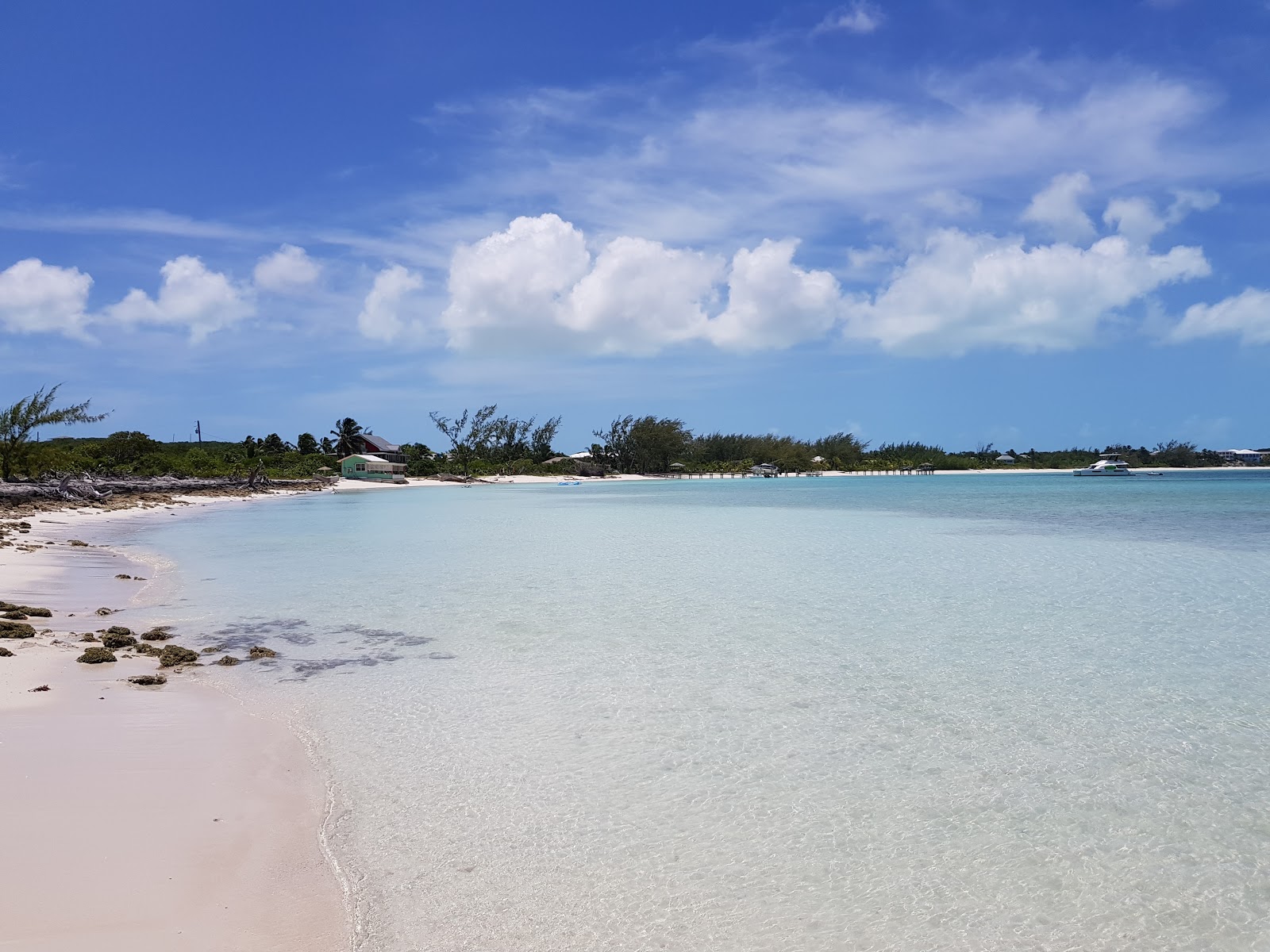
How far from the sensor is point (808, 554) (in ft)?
51.8

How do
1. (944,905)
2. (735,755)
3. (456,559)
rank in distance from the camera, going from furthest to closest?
(456,559)
(735,755)
(944,905)

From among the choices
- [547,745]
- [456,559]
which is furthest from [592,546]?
[547,745]

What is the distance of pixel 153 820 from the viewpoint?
147 inches

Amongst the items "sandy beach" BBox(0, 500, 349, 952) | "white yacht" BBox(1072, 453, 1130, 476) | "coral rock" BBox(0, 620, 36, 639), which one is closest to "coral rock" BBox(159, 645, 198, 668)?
"sandy beach" BBox(0, 500, 349, 952)

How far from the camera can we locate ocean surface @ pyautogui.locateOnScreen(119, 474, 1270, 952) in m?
3.21

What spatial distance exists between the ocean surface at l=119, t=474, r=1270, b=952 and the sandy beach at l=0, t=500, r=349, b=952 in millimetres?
249

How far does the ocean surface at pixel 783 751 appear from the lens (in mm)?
3207

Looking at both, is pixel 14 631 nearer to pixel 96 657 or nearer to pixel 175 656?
pixel 96 657

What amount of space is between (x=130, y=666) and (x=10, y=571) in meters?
7.02

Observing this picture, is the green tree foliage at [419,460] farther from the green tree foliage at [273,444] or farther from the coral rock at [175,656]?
the coral rock at [175,656]

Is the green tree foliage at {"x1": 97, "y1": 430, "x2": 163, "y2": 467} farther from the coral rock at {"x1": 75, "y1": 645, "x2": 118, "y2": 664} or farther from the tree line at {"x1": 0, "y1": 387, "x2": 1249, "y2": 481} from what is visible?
the coral rock at {"x1": 75, "y1": 645, "x2": 118, "y2": 664}

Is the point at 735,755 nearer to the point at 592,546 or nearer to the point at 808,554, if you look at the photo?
the point at 808,554

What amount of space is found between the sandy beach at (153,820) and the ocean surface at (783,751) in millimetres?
249

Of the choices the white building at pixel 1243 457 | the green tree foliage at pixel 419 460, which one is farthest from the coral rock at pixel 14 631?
the white building at pixel 1243 457
